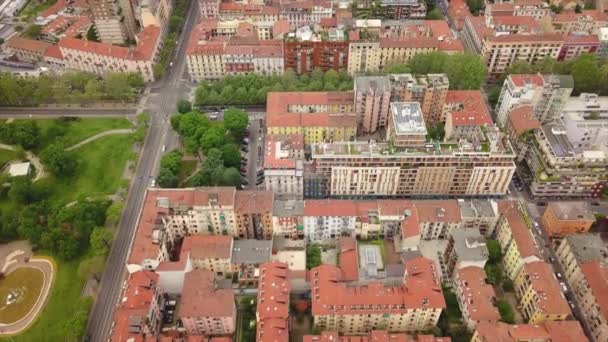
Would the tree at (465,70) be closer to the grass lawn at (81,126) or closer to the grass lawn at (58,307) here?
the grass lawn at (81,126)

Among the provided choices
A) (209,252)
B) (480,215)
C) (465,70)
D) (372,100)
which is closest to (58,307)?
(209,252)

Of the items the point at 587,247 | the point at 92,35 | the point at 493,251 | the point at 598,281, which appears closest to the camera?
the point at 598,281

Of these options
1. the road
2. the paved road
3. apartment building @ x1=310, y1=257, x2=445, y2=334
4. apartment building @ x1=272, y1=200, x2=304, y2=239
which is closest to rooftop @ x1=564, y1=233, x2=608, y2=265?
apartment building @ x1=310, y1=257, x2=445, y2=334

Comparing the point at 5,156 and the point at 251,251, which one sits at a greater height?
the point at 251,251

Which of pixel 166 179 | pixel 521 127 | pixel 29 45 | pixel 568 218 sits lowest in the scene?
pixel 166 179

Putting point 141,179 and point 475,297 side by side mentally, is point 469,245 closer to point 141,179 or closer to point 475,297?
point 475,297

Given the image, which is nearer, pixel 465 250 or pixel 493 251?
pixel 465 250

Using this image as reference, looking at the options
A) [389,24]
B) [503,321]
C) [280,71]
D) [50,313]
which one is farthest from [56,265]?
[389,24]

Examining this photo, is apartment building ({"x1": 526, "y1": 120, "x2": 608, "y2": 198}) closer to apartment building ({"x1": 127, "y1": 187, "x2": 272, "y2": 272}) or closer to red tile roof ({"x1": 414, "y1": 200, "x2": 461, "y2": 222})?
red tile roof ({"x1": 414, "y1": 200, "x2": 461, "y2": 222})
